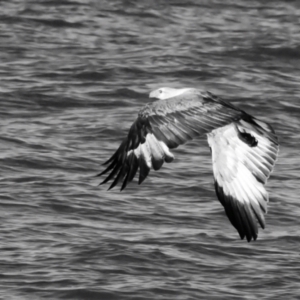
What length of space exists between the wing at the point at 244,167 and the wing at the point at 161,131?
1.60 feet

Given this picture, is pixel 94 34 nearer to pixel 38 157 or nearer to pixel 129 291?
pixel 38 157

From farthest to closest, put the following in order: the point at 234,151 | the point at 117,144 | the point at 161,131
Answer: the point at 117,144 → the point at 234,151 → the point at 161,131

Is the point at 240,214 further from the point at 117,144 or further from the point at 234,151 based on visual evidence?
the point at 117,144

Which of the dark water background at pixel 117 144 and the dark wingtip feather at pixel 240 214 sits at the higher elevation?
the dark wingtip feather at pixel 240 214

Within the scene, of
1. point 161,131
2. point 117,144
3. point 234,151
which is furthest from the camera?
point 117,144

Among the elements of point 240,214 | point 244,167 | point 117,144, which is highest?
point 244,167

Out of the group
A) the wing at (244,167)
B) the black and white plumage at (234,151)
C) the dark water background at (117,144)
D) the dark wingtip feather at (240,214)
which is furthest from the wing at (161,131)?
the dark water background at (117,144)

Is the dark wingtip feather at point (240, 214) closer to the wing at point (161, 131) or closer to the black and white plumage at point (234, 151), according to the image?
the black and white plumage at point (234, 151)

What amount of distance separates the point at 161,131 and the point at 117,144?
4.42 metres

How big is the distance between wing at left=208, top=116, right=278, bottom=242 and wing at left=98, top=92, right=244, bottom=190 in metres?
0.49

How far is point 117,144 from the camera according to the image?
9.77 m

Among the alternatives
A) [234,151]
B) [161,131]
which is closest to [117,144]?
[234,151]

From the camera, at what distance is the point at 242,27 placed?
14.2 meters

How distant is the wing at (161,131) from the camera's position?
17.4ft
